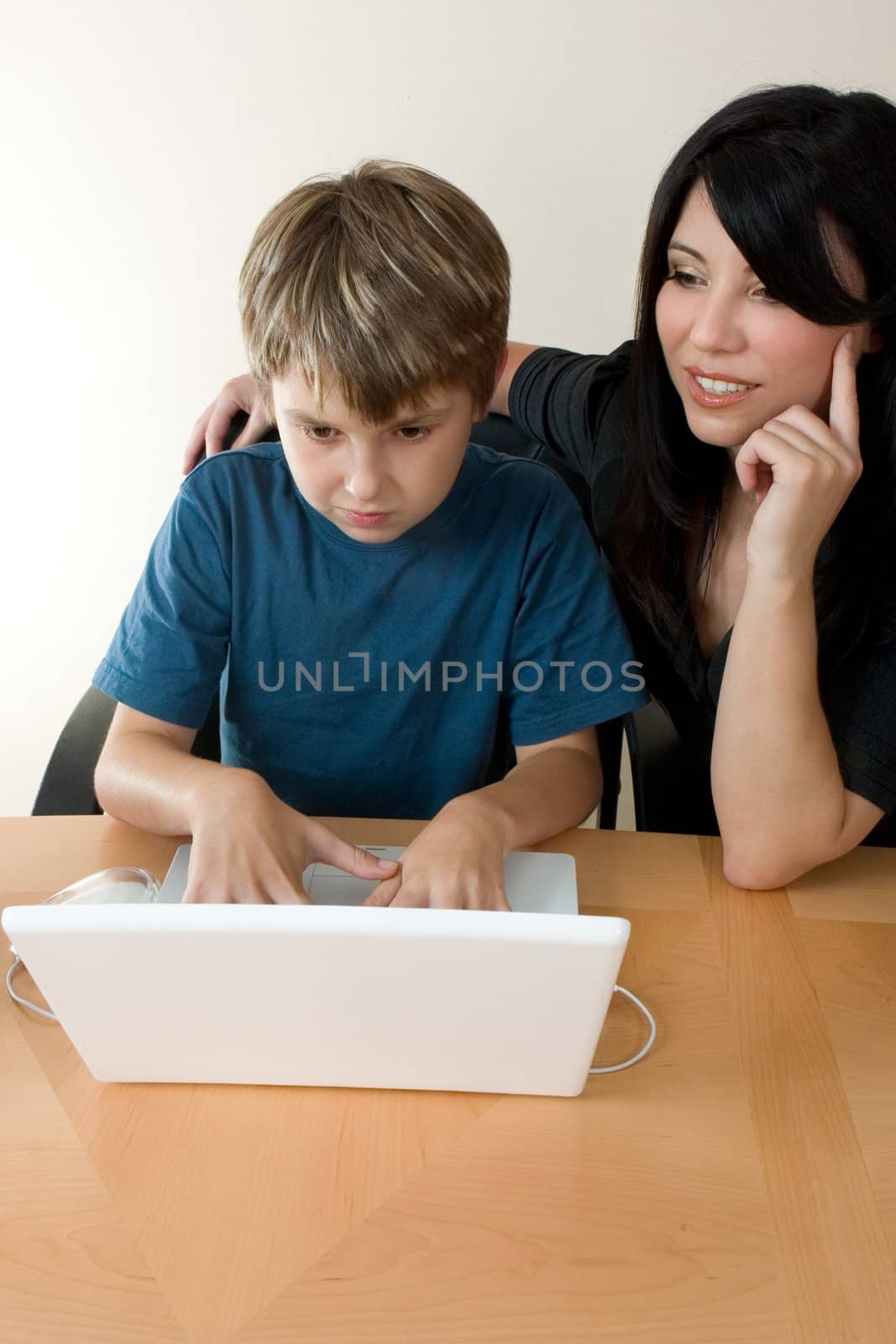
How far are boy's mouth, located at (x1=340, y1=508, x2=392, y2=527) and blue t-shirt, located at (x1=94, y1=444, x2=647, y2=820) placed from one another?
0.14 metres

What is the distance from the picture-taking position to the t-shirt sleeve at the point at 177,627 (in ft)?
3.63

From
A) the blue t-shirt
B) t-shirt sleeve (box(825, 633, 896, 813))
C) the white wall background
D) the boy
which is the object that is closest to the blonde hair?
the boy

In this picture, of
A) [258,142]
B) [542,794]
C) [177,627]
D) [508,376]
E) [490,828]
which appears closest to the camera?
[490,828]

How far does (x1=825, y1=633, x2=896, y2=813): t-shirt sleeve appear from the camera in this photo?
1045 mm

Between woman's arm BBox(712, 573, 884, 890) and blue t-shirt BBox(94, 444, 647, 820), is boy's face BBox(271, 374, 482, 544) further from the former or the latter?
woman's arm BBox(712, 573, 884, 890)

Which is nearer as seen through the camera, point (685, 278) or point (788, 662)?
point (788, 662)

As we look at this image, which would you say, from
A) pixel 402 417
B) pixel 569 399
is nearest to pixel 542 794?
pixel 402 417

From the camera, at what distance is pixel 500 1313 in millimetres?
585

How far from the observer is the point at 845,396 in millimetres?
1072

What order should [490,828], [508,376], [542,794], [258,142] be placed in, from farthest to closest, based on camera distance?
[258,142], [508,376], [542,794], [490,828]

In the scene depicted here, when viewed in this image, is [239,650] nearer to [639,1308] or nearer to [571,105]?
[639,1308]

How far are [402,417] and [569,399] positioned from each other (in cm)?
49

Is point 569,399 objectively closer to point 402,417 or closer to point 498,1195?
point 402,417

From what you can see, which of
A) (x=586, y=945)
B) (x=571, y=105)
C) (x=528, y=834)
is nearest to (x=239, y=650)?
(x=528, y=834)
